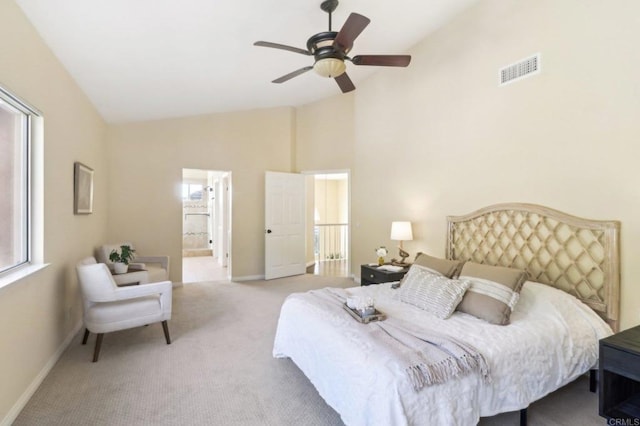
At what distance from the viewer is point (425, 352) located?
1.79m

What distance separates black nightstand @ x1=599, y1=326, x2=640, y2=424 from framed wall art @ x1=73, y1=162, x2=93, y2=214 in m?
4.51

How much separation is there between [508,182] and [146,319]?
3.67 m

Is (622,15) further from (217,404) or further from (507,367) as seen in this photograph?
(217,404)

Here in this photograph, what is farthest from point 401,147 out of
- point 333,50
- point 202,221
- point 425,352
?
point 202,221

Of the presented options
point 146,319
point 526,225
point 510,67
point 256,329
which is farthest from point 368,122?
point 146,319

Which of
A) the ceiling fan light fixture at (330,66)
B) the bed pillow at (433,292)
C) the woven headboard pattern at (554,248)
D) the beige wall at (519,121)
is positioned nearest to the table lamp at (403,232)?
the beige wall at (519,121)

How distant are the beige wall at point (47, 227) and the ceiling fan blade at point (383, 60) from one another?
2441 mm

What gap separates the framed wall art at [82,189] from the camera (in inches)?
134

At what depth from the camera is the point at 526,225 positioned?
2.99 meters

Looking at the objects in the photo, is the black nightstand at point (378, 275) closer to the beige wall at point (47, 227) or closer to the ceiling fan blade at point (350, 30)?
the ceiling fan blade at point (350, 30)

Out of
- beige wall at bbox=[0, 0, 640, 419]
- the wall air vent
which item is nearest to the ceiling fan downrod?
beige wall at bbox=[0, 0, 640, 419]

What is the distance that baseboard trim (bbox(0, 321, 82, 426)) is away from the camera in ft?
6.64

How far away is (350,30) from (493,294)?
87.1 inches

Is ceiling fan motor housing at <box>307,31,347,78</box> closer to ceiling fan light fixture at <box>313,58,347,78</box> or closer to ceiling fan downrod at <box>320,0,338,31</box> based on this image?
ceiling fan light fixture at <box>313,58,347,78</box>
